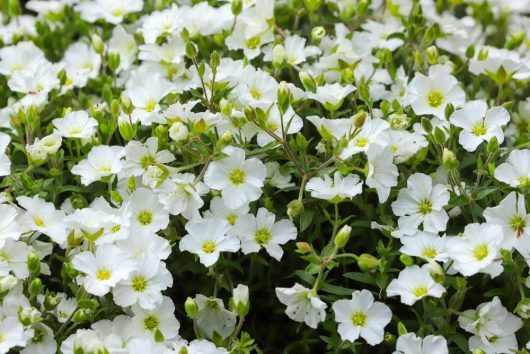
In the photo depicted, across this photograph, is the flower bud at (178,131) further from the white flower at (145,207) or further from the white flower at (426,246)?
the white flower at (426,246)

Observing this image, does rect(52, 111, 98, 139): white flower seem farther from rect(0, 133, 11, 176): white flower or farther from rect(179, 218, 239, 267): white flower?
rect(179, 218, 239, 267): white flower

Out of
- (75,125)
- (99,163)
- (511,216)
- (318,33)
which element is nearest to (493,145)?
(511,216)

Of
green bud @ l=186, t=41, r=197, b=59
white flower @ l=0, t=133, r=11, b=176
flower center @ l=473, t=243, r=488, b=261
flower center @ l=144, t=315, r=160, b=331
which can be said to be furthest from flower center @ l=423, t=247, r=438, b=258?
white flower @ l=0, t=133, r=11, b=176

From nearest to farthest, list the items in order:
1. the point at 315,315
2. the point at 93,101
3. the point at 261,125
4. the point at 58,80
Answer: the point at 315,315 < the point at 261,125 < the point at 58,80 < the point at 93,101

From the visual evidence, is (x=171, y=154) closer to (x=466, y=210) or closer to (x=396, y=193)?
(x=396, y=193)

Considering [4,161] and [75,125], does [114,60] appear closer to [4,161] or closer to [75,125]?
[75,125]

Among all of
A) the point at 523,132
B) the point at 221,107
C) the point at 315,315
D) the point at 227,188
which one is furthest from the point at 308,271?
→ the point at 523,132
